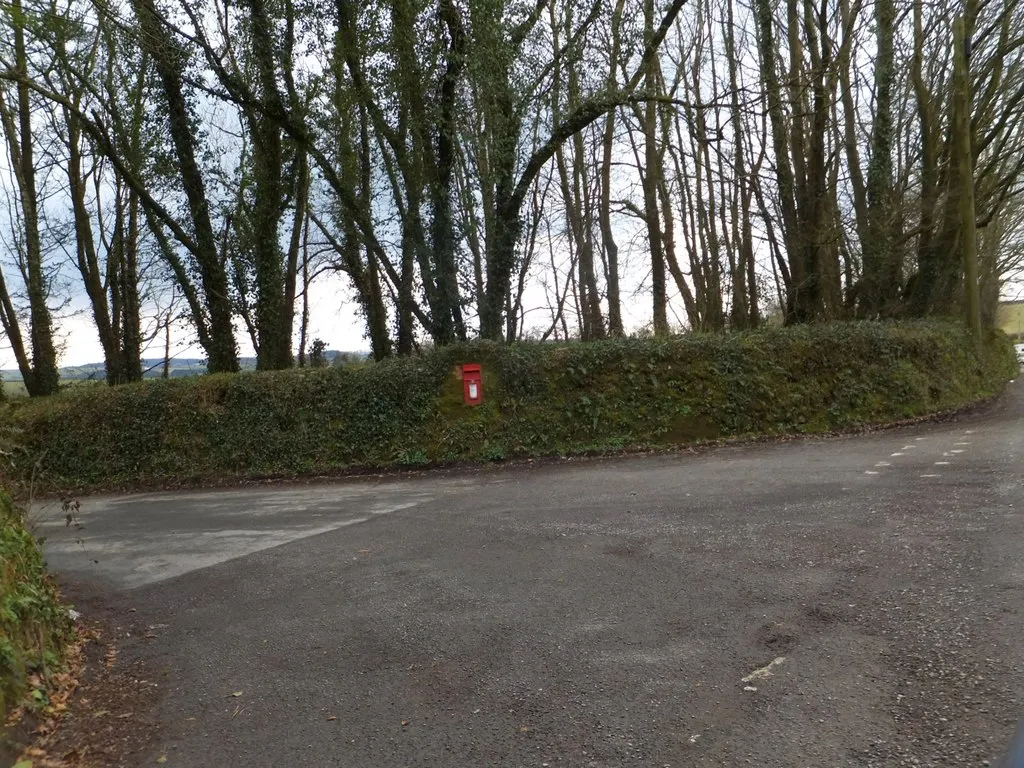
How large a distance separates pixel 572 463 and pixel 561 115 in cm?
781

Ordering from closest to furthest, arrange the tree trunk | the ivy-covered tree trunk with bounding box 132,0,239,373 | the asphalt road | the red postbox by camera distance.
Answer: the asphalt road → the red postbox → the tree trunk → the ivy-covered tree trunk with bounding box 132,0,239,373

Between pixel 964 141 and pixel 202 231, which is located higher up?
pixel 964 141

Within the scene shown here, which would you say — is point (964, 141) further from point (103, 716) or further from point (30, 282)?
point (30, 282)

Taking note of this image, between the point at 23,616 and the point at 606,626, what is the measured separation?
3.51m

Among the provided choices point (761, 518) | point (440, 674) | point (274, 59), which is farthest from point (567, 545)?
point (274, 59)

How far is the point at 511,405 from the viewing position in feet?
49.0

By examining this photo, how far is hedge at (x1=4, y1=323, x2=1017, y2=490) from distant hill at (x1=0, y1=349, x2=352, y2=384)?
7.57ft

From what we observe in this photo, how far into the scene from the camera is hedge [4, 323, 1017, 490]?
14719 millimetres

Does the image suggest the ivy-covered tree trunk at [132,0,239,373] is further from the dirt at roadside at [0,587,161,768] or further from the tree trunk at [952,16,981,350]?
the tree trunk at [952,16,981,350]

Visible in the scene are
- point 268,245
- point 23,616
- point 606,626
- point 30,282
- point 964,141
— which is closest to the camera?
point 23,616

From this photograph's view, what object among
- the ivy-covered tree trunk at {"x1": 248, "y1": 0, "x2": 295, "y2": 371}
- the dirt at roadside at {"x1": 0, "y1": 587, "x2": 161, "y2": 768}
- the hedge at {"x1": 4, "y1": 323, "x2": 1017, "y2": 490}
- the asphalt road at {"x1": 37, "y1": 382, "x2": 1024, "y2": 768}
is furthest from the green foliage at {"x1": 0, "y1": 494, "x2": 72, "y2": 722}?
the ivy-covered tree trunk at {"x1": 248, "y1": 0, "x2": 295, "y2": 371}

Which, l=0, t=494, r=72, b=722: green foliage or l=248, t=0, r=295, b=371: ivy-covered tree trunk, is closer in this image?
l=0, t=494, r=72, b=722: green foliage

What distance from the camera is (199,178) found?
63.2 ft

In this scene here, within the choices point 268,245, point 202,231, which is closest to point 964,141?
point 268,245
